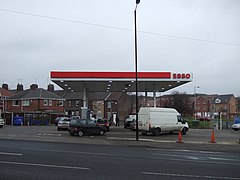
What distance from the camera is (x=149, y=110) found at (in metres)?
28.6

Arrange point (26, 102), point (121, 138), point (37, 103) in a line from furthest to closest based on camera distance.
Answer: point (26, 102)
point (37, 103)
point (121, 138)

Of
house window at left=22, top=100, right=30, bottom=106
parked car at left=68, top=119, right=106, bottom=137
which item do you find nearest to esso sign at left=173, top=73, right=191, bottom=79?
parked car at left=68, top=119, right=106, bottom=137

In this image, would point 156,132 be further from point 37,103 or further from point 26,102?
point 26,102

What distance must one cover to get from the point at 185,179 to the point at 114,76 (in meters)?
21.9

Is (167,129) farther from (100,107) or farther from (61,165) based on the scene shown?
(100,107)

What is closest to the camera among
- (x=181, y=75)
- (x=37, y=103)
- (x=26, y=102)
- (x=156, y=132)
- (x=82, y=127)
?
(x=82, y=127)

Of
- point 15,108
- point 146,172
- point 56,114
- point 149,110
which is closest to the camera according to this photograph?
point 146,172

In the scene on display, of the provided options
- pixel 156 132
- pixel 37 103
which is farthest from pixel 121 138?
pixel 37 103

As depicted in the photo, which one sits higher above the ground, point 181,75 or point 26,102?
point 181,75

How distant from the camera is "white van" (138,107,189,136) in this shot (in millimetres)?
28391

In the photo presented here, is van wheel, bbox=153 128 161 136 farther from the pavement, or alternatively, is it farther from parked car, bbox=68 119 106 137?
parked car, bbox=68 119 106 137

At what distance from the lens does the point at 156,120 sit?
28625 millimetres

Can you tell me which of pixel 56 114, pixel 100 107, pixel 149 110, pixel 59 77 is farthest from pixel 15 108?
pixel 149 110

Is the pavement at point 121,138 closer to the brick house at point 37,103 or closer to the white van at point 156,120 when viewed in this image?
the white van at point 156,120
